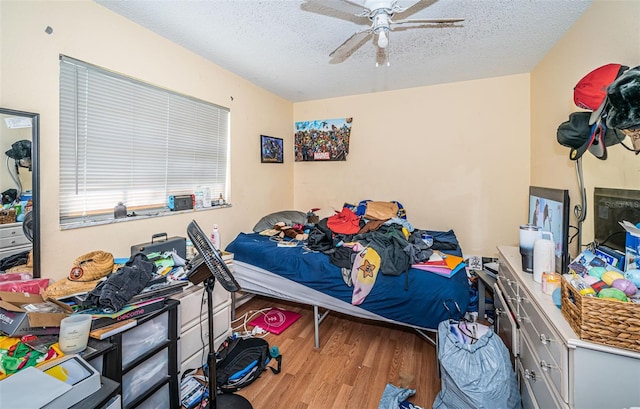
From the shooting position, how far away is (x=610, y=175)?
1504 millimetres

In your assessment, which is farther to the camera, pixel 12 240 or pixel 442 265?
pixel 442 265

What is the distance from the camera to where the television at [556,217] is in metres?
1.39

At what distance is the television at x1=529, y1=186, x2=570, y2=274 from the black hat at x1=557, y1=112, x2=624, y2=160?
24 centimetres

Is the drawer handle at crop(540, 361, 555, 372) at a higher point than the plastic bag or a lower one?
higher

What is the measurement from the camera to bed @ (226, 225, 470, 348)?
6.08 feet

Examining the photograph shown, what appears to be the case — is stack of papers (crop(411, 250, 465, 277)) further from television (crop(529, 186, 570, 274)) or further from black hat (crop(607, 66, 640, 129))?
black hat (crop(607, 66, 640, 129))

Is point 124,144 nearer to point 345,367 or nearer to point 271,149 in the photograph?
point 271,149

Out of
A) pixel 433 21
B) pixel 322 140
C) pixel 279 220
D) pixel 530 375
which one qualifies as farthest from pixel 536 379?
pixel 322 140

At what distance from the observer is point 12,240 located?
144cm

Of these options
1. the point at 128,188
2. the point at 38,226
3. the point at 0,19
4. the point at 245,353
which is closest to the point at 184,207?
the point at 128,188

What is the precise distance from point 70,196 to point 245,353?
1607mm

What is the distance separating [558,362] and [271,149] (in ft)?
10.6

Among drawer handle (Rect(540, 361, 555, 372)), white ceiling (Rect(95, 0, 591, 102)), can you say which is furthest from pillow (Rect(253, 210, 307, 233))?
drawer handle (Rect(540, 361, 555, 372))

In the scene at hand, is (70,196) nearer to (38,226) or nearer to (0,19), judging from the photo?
(38,226)
